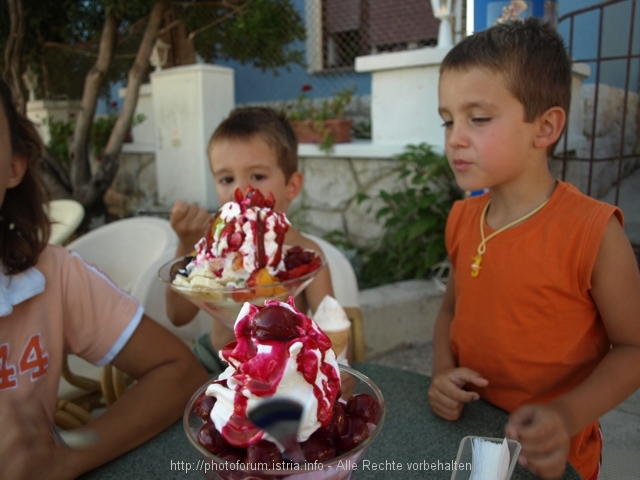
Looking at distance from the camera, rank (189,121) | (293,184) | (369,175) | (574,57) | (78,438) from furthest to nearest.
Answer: (189,121), (574,57), (369,175), (293,184), (78,438)

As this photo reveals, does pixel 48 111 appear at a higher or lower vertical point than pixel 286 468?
higher

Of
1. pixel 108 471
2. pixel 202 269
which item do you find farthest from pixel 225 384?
pixel 202 269

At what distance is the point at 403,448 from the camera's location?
108 centimetres

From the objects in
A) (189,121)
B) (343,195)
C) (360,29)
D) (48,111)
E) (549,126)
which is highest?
(360,29)

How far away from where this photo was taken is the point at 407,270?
152 inches

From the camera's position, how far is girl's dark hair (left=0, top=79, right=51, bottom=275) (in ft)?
4.26

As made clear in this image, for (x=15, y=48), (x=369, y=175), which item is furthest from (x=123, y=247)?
(x=15, y=48)

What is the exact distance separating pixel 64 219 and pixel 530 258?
2.85 meters

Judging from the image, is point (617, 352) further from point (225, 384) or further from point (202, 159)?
point (202, 159)

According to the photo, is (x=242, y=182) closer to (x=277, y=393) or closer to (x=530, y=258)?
(x=530, y=258)

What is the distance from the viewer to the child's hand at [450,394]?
3.84 ft

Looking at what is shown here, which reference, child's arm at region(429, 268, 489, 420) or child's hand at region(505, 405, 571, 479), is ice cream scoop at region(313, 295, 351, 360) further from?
child's hand at region(505, 405, 571, 479)

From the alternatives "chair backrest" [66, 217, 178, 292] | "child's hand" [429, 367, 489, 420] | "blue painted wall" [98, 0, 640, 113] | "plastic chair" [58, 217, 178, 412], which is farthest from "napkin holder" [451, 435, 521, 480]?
"blue painted wall" [98, 0, 640, 113]

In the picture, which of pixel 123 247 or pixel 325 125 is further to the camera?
pixel 325 125
